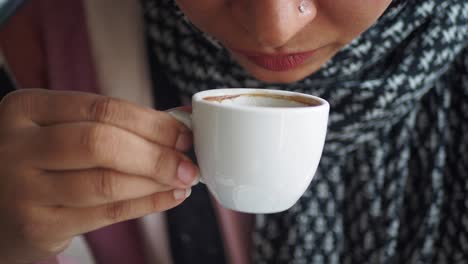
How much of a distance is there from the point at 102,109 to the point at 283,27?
0.22 metres

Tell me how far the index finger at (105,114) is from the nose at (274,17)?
5.6 inches

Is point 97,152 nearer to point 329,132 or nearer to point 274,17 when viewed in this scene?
point 274,17

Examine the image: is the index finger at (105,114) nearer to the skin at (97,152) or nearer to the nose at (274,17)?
the skin at (97,152)

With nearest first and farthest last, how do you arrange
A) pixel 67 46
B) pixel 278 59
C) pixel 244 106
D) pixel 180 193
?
pixel 244 106
pixel 180 193
pixel 278 59
pixel 67 46

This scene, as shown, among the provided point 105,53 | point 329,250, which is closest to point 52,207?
point 105,53

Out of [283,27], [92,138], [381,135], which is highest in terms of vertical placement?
[283,27]

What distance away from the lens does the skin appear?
1.54 feet

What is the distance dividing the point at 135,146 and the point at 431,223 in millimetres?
622

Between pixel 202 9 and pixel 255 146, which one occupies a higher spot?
pixel 202 9

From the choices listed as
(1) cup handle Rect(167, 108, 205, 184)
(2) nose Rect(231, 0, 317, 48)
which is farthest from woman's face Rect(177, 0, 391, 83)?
(1) cup handle Rect(167, 108, 205, 184)

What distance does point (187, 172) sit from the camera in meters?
0.48

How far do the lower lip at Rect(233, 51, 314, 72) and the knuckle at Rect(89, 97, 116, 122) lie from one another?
22 centimetres

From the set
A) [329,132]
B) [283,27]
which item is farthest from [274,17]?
[329,132]

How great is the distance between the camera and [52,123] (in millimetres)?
500
